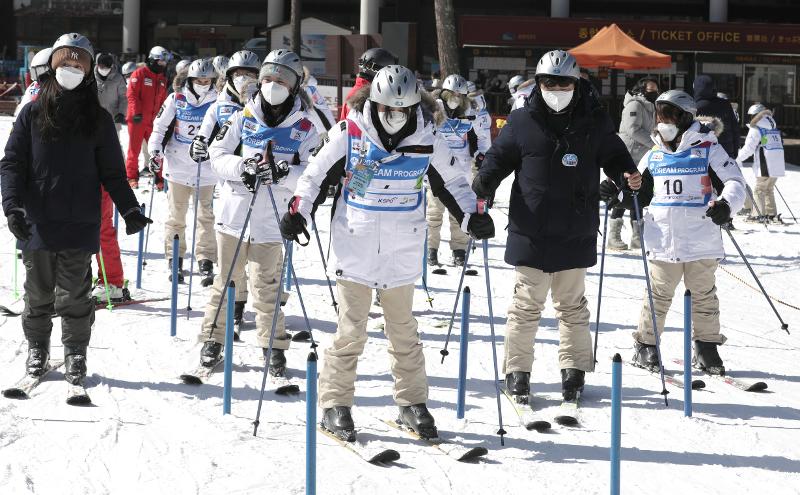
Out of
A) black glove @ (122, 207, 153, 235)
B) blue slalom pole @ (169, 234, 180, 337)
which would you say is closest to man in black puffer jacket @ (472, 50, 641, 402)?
black glove @ (122, 207, 153, 235)

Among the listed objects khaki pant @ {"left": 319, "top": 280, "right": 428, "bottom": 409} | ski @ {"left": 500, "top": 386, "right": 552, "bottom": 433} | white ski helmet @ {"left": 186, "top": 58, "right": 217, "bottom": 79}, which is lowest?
ski @ {"left": 500, "top": 386, "right": 552, "bottom": 433}

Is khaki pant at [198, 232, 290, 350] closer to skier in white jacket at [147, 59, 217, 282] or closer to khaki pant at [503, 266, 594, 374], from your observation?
khaki pant at [503, 266, 594, 374]

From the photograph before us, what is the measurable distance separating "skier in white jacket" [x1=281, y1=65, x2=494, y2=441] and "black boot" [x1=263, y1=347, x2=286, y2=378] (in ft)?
3.62

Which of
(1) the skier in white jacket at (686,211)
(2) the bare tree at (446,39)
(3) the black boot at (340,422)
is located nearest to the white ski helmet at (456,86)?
(1) the skier in white jacket at (686,211)

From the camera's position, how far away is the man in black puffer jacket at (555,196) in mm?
6301

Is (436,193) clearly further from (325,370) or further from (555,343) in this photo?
(555,343)

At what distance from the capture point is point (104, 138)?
6457mm

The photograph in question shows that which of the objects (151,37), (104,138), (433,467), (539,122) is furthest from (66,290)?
(151,37)

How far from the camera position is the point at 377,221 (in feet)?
18.7

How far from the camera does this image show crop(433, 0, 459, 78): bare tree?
2270 cm

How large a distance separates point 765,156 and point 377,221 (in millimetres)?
10531

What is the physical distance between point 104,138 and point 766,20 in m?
36.1

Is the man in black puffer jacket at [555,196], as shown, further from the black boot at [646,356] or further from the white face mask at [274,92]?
the white face mask at [274,92]

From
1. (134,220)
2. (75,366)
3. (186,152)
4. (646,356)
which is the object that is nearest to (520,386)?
(646,356)
